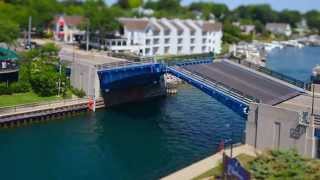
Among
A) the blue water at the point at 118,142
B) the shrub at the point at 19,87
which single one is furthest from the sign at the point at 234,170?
the shrub at the point at 19,87

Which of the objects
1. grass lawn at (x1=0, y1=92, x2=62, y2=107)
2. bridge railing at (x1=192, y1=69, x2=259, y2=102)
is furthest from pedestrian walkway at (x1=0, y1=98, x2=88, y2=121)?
bridge railing at (x1=192, y1=69, x2=259, y2=102)

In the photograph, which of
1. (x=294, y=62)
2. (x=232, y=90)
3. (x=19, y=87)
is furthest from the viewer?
(x=294, y=62)

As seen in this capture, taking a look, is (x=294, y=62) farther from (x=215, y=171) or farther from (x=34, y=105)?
(x=215, y=171)

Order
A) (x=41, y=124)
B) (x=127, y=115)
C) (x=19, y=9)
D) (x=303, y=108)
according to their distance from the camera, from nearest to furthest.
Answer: (x=303, y=108) < (x=41, y=124) < (x=127, y=115) < (x=19, y=9)

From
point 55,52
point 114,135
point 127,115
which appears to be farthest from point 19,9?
point 114,135

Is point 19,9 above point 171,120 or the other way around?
above

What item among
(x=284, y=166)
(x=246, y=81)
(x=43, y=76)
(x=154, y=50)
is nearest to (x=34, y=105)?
(x=43, y=76)

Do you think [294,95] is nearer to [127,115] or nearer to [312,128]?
[312,128]
